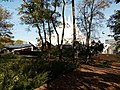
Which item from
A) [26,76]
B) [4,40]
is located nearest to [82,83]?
[26,76]

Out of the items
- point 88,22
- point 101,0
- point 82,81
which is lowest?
point 82,81

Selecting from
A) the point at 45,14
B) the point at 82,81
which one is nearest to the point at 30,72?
the point at 82,81

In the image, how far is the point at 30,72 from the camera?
15789mm

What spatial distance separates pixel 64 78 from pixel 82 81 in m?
1.38

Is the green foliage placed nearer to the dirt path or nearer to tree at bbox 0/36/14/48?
the dirt path

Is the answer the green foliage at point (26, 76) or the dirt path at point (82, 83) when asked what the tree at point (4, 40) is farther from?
the dirt path at point (82, 83)

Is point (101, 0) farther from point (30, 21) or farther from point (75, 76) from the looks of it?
point (75, 76)

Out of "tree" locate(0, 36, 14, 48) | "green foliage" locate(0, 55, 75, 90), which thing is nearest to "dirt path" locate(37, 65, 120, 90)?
"green foliage" locate(0, 55, 75, 90)

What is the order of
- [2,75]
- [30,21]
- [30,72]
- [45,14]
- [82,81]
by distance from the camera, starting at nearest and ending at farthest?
1. [2,75]
2. [30,72]
3. [82,81]
4. [45,14]
5. [30,21]

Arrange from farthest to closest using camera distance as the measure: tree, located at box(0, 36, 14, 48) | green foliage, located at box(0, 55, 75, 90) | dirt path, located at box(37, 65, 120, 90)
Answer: tree, located at box(0, 36, 14, 48) → dirt path, located at box(37, 65, 120, 90) → green foliage, located at box(0, 55, 75, 90)

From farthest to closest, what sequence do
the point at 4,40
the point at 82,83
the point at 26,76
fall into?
the point at 4,40, the point at 82,83, the point at 26,76

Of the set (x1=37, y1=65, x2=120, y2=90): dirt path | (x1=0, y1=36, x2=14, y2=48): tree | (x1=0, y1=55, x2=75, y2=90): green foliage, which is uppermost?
(x1=0, y1=36, x2=14, y2=48): tree

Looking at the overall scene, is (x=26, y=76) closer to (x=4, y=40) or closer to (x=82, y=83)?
(x=82, y=83)

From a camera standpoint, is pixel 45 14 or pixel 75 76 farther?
pixel 45 14
